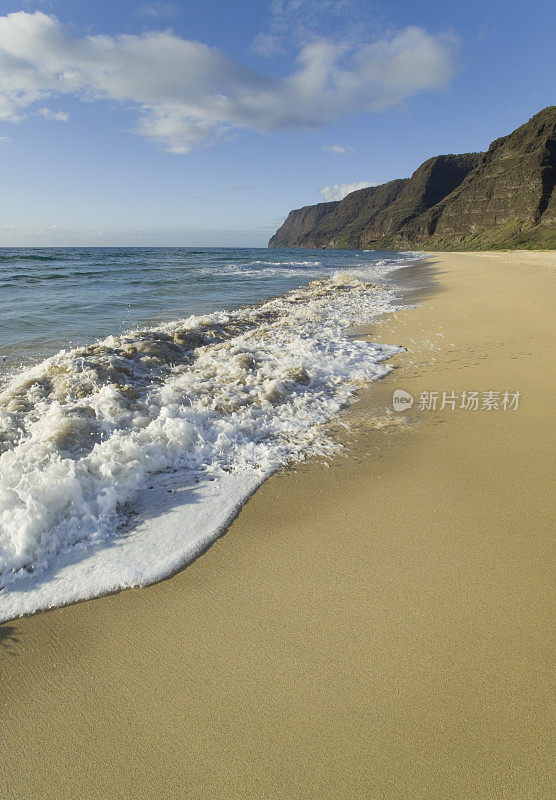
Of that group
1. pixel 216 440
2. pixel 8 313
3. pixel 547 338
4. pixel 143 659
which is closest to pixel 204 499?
pixel 216 440

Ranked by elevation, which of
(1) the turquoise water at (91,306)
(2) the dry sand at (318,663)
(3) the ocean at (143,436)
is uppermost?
(1) the turquoise water at (91,306)

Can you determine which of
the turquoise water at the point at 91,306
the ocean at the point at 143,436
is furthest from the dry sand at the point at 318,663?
the turquoise water at the point at 91,306

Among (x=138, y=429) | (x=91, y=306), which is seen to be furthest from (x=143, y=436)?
(x=91, y=306)

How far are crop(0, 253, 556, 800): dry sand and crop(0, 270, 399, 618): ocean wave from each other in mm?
312

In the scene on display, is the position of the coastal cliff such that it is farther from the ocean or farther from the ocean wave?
the ocean wave

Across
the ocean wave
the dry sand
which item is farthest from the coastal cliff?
the dry sand

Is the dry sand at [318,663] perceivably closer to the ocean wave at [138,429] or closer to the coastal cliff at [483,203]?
the ocean wave at [138,429]

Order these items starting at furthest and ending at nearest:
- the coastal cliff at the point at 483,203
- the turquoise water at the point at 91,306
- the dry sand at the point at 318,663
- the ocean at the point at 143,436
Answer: the coastal cliff at the point at 483,203 → the turquoise water at the point at 91,306 → the ocean at the point at 143,436 → the dry sand at the point at 318,663

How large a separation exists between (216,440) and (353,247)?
476ft

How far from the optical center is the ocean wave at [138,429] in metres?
2.15

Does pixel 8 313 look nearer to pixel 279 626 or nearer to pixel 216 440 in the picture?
pixel 216 440

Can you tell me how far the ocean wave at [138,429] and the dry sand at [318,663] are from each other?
31 cm

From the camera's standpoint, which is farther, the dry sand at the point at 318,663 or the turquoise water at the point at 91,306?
the turquoise water at the point at 91,306

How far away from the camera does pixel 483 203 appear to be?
231ft
